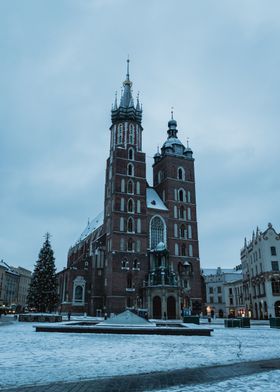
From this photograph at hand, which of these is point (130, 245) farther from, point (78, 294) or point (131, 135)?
point (131, 135)

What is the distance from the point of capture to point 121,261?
2404 inches

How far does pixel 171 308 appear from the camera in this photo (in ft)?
193

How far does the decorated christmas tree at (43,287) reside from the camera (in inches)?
1876

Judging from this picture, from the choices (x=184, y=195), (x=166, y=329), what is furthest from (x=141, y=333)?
(x=184, y=195)

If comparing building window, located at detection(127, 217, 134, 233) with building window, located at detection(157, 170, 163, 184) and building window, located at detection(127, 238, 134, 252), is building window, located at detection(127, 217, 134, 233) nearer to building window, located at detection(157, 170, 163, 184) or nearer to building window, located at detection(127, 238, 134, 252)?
building window, located at detection(127, 238, 134, 252)

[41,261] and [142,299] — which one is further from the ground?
[41,261]

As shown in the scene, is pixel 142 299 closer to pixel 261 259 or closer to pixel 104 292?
pixel 104 292

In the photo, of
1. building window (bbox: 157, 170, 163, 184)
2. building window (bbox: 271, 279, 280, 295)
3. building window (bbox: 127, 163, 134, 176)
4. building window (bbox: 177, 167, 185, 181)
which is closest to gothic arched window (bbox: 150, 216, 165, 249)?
building window (bbox: 127, 163, 134, 176)

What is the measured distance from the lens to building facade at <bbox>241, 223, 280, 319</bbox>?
2346 inches

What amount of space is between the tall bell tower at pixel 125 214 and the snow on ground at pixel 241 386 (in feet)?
169

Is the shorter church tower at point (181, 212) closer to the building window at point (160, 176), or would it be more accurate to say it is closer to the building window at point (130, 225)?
the building window at point (160, 176)

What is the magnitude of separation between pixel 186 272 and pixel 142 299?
10.6 m

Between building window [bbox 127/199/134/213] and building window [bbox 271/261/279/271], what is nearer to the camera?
building window [bbox 271/261/279/271]

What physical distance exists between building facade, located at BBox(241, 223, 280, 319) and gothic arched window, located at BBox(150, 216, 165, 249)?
687 inches
